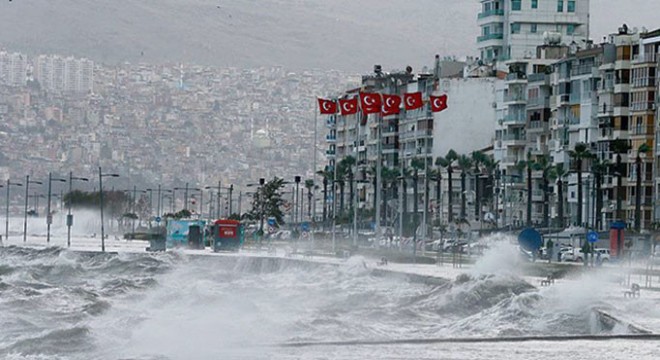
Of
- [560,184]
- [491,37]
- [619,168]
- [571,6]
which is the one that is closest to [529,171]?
[560,184]

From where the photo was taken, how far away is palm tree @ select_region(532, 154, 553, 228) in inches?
5084

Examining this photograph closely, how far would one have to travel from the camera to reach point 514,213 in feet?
470

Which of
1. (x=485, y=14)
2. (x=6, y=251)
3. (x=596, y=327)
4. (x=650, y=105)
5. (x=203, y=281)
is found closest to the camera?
(x=596, y=327)

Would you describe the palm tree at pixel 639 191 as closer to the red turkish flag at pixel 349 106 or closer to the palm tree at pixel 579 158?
the palm tree at pixel 579 158

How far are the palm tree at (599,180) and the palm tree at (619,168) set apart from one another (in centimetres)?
78

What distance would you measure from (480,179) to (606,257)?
6346 centimetres

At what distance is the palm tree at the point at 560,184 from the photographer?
406ft

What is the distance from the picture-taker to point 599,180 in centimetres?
11338

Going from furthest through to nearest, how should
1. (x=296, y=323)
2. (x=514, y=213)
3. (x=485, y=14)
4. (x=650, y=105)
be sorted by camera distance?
1. (x=485, y=14)
2. (x=514, y=213)
3. (x=650, y=105)
4. (x=296, y=323)

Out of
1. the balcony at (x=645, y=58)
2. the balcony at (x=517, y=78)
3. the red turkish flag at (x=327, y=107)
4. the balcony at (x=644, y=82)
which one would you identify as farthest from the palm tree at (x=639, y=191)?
the balcony at (x=517, y=78)

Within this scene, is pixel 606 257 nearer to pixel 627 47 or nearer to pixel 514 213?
pixel 627 47

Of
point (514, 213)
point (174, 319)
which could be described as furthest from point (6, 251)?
point (174, 319)

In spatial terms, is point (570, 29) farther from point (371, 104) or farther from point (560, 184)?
point (371, 104)

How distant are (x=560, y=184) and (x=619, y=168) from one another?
6.00 m
